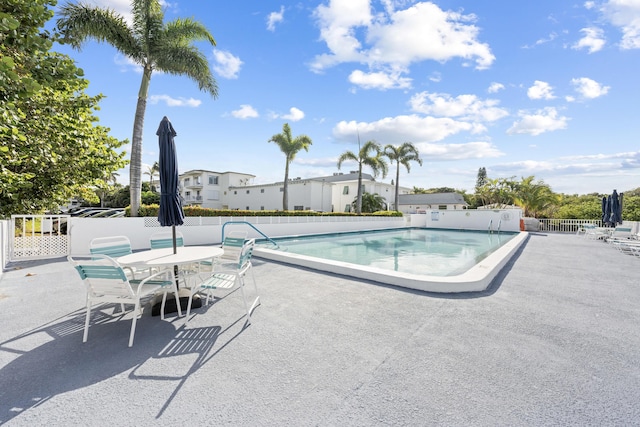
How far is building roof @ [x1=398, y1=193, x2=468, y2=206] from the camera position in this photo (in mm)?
39969

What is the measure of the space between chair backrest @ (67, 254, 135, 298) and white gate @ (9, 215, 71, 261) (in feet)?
24.3

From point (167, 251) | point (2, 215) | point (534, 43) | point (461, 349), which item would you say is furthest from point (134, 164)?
→ point (534, 43)

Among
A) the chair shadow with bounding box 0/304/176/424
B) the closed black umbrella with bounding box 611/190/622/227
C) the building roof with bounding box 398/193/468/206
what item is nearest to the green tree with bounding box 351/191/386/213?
the building roof with bounding box 398/193/468/206

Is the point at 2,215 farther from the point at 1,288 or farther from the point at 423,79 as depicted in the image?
the point at 423,79

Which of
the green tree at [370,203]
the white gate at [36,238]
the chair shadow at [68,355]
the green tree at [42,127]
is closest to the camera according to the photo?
the chair shadow at [68,355]

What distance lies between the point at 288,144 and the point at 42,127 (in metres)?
17.8

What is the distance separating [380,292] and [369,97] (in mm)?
15856

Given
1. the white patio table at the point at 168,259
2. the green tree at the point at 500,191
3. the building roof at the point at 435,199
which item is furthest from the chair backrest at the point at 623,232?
the building roof at the point at 435,199

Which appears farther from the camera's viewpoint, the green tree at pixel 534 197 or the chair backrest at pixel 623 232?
the green tree at pixel 534 197

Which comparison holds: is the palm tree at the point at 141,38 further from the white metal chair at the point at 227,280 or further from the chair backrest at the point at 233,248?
Result: the white metal chair at the point at 227,280

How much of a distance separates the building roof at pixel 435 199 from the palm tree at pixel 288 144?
80.2 feet

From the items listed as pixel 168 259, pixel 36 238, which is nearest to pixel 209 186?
pixel 36 238

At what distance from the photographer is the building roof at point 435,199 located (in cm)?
3997

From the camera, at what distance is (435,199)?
40.9 meters
